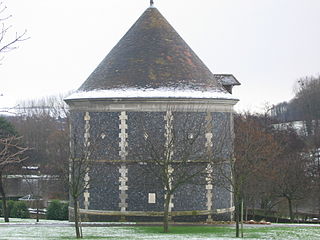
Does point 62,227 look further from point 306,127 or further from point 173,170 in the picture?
point 306,127

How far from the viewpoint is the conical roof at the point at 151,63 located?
1142 inches

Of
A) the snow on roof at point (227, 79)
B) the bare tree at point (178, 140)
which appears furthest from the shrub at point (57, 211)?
the snow on roof at point (227, 79)

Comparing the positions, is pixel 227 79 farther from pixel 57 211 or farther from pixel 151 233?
pixel 151 233

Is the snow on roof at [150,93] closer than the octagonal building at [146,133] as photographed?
Yes

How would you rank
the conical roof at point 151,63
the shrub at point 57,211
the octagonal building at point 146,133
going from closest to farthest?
the octagonal building at point 146,133, the conical roof at point 151,63, the shrub at point 57,211

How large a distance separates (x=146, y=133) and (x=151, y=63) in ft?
11.8

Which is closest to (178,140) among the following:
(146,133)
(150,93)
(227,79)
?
(146,133)

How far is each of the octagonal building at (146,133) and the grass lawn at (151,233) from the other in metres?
2.74

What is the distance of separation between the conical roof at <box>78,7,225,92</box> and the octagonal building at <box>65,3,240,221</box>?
5 cm

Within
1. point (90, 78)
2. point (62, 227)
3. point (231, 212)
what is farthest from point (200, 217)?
point (90, 78)

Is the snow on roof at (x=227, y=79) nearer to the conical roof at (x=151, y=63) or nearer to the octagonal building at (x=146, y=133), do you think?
the conical roof at (x=151, y=63)

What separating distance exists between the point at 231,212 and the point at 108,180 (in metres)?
6.27

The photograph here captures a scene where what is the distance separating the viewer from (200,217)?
29016 millimetres

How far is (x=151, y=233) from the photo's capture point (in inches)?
910
